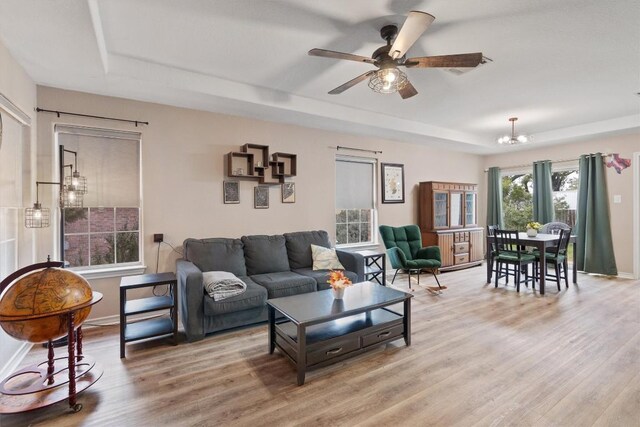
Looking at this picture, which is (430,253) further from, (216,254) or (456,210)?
(216,254)

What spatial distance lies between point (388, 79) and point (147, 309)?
2.94 metres

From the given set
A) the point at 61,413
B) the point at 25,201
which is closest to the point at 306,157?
the point at 25,201

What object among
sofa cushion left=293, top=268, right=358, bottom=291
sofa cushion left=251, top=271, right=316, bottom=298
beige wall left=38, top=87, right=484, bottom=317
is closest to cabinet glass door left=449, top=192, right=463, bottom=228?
beige wall left=38, top=87, right=484, bottom=317

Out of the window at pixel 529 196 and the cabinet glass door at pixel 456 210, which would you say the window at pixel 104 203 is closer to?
the cabinet glass door at pixel 456 210

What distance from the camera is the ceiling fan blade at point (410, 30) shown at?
1.89 metres

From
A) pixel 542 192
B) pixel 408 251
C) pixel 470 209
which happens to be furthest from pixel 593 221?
pixel 408 251

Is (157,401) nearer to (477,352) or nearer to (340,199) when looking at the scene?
(477,352)

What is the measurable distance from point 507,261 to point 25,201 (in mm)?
5893

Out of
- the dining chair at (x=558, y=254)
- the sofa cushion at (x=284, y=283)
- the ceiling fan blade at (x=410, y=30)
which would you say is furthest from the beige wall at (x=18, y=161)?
the dining chair at (x=558, y=254)

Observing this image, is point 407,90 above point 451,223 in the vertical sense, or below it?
above

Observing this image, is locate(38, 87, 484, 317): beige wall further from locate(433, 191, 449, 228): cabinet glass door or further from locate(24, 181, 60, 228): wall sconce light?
locate(433, 191, 449, 228): cabinet glass door

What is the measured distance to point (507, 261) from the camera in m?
4.59

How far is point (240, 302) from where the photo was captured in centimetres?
301

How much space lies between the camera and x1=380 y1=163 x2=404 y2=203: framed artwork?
5.53 meters
